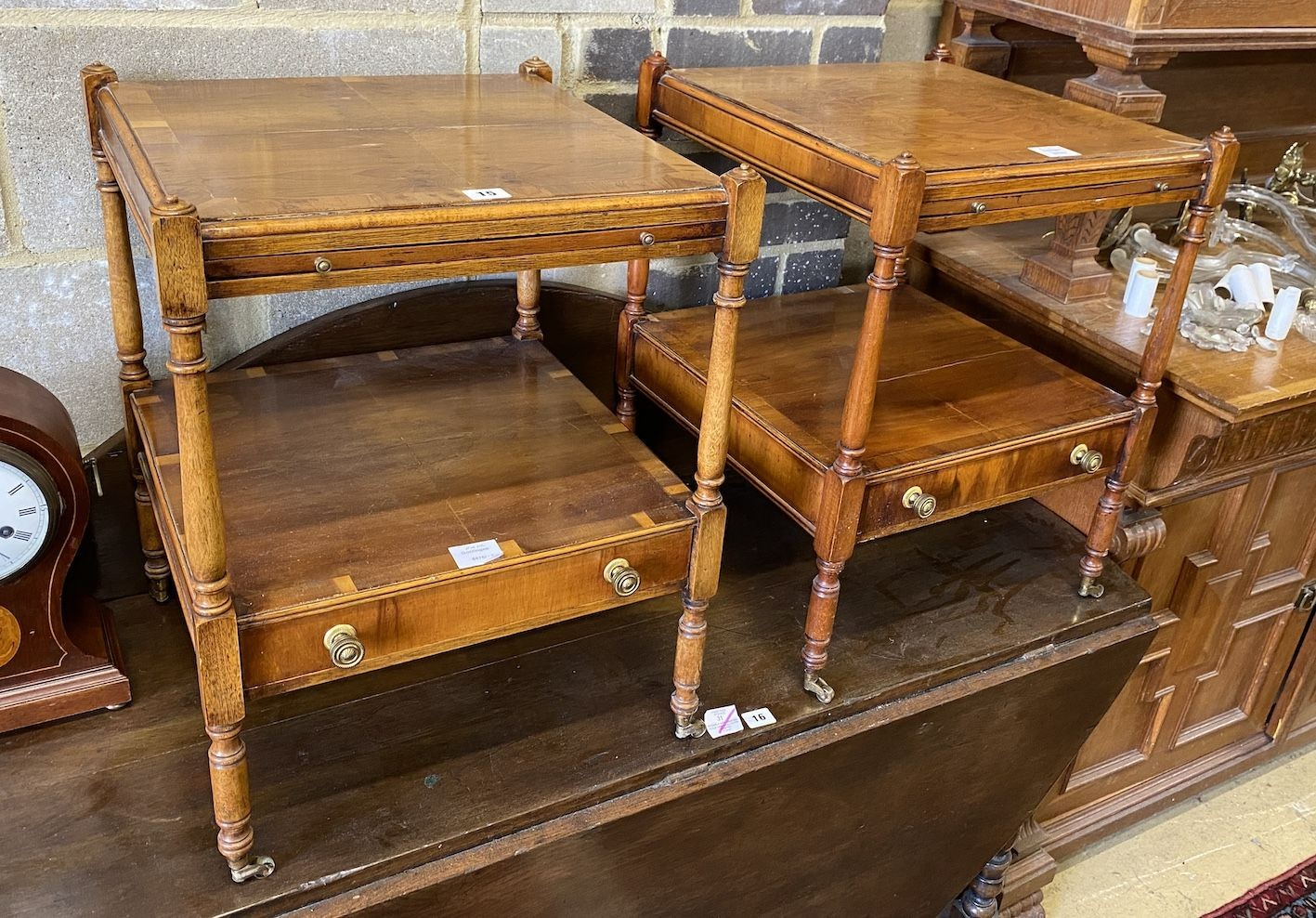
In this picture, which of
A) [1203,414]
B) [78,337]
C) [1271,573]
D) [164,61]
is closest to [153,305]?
[78,337]

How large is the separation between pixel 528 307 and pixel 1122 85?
809 millimetres

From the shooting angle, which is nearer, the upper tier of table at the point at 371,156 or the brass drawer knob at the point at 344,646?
the upper tier of table at the point at 371,156

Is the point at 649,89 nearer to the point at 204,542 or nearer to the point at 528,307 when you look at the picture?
the point at 528,307

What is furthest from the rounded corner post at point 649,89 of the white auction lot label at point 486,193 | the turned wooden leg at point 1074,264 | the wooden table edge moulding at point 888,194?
the turned wooden leg at point 1074,264

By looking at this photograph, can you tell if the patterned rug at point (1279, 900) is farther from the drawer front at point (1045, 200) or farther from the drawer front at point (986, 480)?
the drawer front at point (1045, 200)

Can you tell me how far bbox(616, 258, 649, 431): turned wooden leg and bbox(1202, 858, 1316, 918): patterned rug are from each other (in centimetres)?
137

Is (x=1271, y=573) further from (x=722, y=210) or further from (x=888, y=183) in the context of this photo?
(x=722, y=210)

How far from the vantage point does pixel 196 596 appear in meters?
0.87

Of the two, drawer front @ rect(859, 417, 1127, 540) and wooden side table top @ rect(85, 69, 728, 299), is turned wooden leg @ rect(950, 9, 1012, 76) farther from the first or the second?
wooden side table top @ rect(85, 69, 728, 299)

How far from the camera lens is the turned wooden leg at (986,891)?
1.73m

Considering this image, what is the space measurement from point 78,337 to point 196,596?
57 centimetres

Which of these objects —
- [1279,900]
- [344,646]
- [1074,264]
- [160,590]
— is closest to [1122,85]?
[1074,264]

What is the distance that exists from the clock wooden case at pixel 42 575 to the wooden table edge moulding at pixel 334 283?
86mm

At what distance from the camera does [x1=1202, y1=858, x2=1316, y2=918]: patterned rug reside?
1.94 metres
